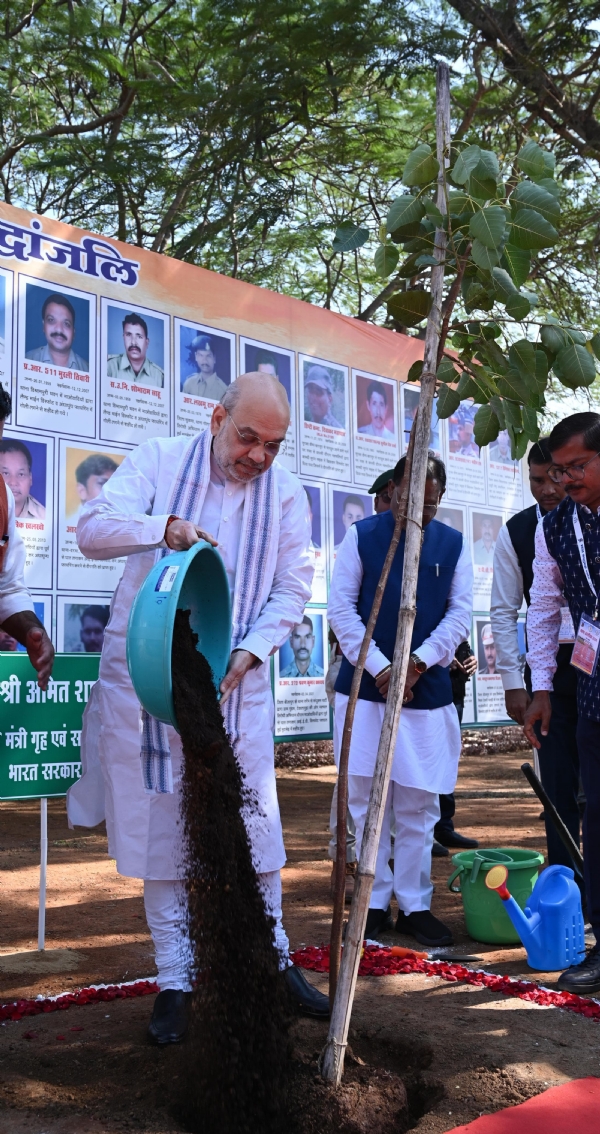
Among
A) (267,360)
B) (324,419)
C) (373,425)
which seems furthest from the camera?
(373,425)

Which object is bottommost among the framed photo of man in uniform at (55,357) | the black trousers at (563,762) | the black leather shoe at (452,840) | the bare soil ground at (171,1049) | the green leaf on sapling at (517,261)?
the bare soil ground at (171,1049)

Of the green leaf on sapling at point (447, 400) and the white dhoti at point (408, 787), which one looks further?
the white dhoti at point (408, 787)

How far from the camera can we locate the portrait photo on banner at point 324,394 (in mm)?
6660

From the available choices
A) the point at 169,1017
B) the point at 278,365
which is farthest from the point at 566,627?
the point at 278,365

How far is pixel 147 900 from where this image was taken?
9.53ft

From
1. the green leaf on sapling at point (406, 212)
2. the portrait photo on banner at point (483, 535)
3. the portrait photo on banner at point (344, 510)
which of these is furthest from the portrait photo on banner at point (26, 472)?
the portrait photo on banner at point (483, 535)

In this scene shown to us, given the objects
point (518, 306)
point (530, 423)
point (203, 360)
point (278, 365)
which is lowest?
point (530, 423)

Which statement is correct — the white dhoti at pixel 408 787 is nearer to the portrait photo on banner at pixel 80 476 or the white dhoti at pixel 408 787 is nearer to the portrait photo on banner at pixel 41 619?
the portrait photo on banner at pixel 41 619

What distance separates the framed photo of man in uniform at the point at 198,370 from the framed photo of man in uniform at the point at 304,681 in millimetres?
1512

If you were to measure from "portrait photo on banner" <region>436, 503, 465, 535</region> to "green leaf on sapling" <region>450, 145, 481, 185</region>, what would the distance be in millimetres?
5301

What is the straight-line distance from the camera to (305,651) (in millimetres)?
6652

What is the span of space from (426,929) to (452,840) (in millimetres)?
2003

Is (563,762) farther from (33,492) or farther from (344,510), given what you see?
(344,510)

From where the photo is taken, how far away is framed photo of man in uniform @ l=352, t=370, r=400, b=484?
22.9 feet
